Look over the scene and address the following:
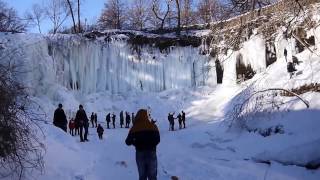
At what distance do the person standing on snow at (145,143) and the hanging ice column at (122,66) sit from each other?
30.2 m

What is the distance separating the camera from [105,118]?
3769 cm

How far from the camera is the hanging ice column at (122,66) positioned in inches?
1547

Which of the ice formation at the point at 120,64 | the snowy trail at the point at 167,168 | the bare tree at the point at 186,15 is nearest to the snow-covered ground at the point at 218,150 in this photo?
the snowy trail at the point at 167,168

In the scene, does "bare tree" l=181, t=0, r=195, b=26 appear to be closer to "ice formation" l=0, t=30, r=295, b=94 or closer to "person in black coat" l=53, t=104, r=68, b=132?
"ice formation" l=0, t=30, r=295, b=94

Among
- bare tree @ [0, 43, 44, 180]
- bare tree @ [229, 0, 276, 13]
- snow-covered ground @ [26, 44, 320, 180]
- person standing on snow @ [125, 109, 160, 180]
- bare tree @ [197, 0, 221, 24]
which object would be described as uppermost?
bare tree @ [197, 0, 221, 24]

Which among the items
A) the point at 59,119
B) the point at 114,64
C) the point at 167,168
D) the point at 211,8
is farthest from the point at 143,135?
the point at 114,64

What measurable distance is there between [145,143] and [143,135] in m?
0.15

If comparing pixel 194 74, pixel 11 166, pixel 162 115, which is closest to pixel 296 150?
pixel 11 166

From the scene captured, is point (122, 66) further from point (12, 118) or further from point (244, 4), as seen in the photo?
point (244, 4)

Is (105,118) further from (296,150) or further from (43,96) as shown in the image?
(296,150)

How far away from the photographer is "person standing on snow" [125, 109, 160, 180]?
918cm

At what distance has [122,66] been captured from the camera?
41.2 m

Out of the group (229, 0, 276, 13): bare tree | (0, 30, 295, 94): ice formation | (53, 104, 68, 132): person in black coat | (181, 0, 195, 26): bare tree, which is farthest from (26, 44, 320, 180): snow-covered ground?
(181, 0, 195, 26): bare tree

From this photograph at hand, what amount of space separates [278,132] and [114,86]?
22432 millimetres
